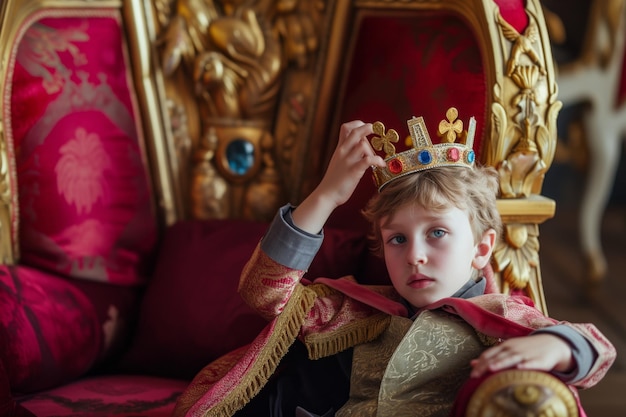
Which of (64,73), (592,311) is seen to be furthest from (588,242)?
(64,73)

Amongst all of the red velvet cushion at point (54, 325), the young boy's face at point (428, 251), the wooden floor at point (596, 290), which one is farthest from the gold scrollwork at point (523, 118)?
the wooden floor at point (596, 290)

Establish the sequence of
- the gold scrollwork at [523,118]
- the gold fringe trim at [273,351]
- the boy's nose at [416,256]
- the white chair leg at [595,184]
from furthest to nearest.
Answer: the white chair leg at [595,184], the gold scrollwork at [523,118], the gold fringe trim at [273,351], the boy's nose at [416,256]

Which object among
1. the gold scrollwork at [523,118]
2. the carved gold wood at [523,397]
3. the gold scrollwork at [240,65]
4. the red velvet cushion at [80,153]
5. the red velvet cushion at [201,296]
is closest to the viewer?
the carved gold wood at [523,397]

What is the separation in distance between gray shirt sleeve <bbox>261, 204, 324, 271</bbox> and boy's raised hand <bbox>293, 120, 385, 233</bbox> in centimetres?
1

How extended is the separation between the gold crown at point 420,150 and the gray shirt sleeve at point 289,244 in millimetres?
149

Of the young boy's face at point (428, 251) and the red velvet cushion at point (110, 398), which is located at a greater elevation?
the young boy's face at point (428, 251)

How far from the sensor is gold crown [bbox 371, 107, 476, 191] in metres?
1.17

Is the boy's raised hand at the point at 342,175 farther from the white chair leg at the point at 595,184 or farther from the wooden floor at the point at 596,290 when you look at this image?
the white chair leg at the point at 595,184

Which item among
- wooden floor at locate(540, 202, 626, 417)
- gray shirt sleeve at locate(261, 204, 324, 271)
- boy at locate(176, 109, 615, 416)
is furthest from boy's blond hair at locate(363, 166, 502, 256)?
wooden floor at locate(540, 202, 626, 417)

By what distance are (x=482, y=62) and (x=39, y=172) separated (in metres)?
0.87

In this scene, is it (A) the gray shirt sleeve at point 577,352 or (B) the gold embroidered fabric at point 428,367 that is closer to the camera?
(A) the gray shirt sleeve at point 577,352

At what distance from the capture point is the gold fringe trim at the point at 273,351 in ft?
4.06

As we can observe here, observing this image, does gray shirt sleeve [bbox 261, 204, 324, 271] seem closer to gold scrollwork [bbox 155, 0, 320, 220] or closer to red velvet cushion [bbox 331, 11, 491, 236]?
red velvet cushion [bbox 331, 11, 491, 236]

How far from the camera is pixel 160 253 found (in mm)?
1686
